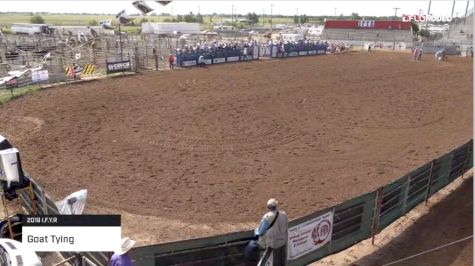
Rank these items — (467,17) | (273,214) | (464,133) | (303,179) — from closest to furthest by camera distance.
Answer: (273,214)
(303,179)
(464,133)
(467,17)

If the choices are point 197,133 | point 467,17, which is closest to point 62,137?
point 197,133

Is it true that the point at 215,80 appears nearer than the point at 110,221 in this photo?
No

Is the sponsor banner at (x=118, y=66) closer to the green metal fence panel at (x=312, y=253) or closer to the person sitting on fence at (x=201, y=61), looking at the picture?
the person sitting on fence at (x=201, y=61)

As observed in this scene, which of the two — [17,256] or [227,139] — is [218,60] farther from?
[17,256]

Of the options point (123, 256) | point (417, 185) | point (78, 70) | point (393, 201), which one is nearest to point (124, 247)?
point (123, 256)

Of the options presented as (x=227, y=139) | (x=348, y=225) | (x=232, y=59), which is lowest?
(x=227, y=139)

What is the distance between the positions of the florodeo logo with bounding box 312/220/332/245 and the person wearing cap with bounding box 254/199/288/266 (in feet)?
3.66

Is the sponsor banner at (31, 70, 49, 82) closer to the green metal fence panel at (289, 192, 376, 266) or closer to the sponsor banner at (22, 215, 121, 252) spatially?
the sponsor banner at (22, 215, 121, 252)

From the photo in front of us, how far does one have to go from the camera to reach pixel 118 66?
1283 inches

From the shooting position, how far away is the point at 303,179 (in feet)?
42.8

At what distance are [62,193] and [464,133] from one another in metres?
16.3

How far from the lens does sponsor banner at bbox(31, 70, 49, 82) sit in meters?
27.6

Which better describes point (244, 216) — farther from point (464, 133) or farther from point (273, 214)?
point (464, 133)

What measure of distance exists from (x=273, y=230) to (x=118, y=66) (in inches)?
1107
